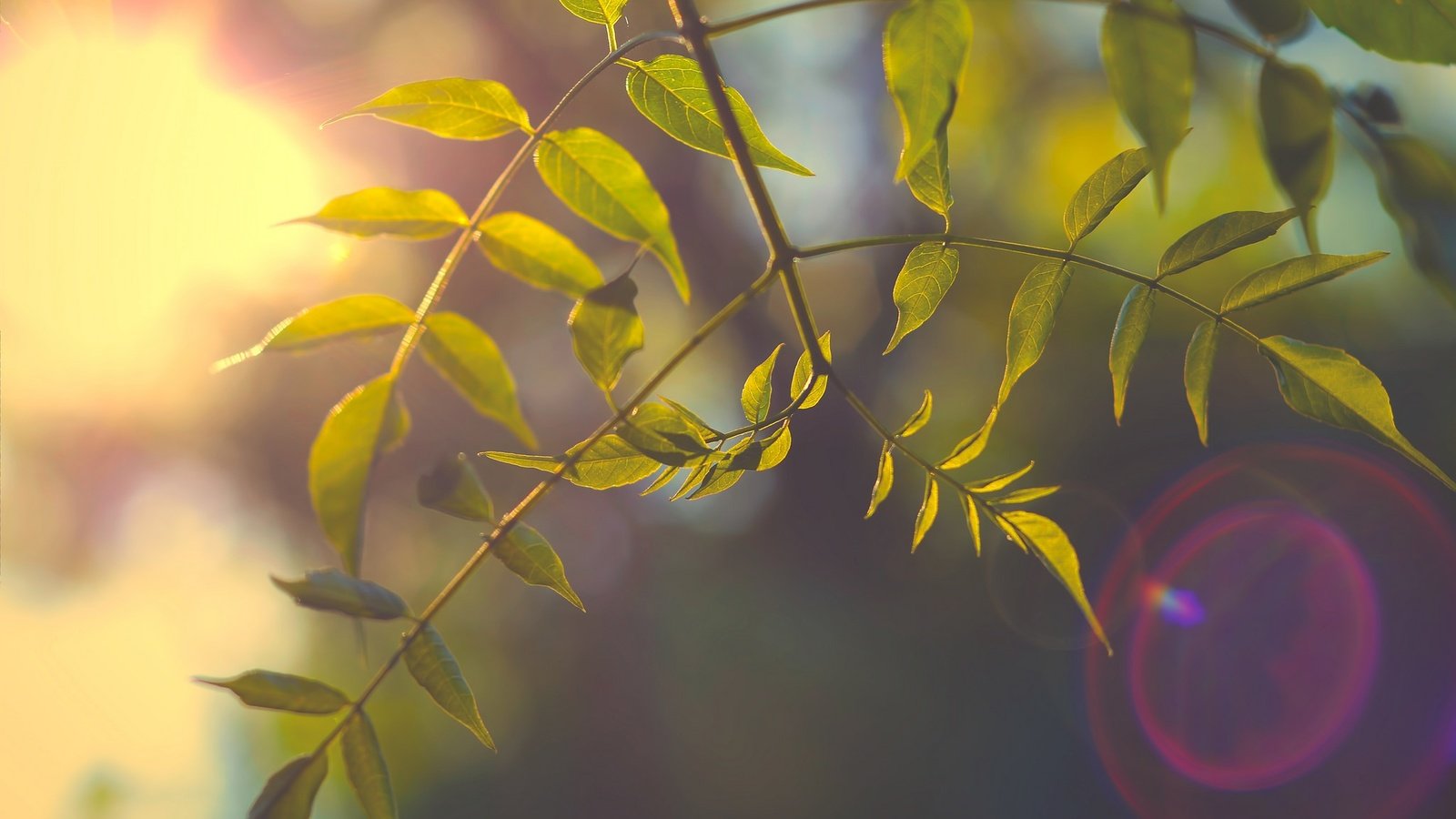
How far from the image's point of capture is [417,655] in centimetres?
52

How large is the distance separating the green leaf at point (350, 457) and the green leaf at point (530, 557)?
5.7 inches

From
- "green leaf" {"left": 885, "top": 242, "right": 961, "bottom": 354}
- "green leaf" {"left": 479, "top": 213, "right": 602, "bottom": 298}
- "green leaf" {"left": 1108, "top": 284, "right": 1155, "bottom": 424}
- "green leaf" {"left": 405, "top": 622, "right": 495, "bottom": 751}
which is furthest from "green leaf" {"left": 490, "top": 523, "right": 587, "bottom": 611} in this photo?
"green leaf" {"left": 1108, "top": 284, "right": 1155, "bottom": 424}

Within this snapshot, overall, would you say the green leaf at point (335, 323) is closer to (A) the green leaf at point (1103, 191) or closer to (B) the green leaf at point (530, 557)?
(B) the green leaf at point (530, 557)

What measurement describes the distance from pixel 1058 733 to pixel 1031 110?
4744mm

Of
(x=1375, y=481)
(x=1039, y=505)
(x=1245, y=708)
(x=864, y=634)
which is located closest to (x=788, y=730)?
(x=864, y=634)

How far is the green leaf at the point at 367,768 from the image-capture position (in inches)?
20.1

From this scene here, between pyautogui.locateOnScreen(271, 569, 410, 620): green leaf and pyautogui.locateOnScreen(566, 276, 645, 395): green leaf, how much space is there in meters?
0.17

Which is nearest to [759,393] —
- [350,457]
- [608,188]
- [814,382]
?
[814,382]

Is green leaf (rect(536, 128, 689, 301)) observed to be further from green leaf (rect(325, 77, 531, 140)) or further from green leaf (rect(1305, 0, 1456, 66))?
green leaf (rect(1305, 0, 1456, 66))

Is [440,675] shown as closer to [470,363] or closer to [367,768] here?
[367,768]

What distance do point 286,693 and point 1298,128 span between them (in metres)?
0.59

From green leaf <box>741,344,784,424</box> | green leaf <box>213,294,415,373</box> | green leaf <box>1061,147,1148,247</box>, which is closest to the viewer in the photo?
green leaf <box>213,294,415,373</box>

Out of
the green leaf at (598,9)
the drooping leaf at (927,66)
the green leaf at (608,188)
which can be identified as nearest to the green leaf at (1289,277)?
the drooping leaf at (927,66)

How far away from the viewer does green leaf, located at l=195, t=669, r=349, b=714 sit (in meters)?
0.49
